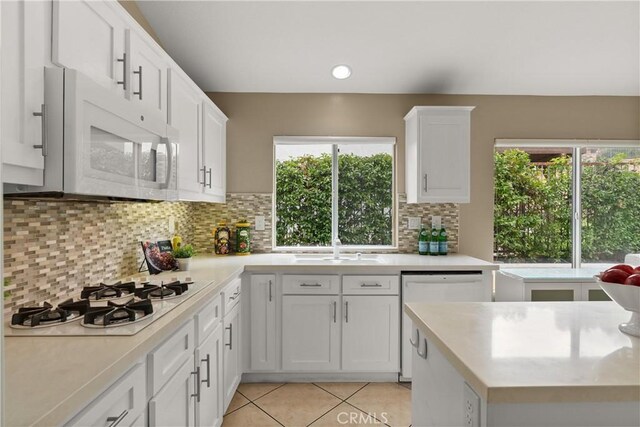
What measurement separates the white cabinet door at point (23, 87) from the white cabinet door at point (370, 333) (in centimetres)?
216

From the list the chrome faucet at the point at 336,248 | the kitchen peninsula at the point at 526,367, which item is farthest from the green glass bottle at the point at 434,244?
the kitchen peninsula at the point at 526,367

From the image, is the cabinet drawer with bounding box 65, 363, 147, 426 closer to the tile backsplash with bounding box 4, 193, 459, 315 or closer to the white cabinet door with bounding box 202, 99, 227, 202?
the tile backsplash with bounding box 4, 193, 459, 315

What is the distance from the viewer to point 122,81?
1.68 m

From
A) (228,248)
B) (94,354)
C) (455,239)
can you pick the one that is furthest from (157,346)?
(455,239)

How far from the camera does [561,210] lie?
3.64 m

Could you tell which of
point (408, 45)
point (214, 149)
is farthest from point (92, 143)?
point (408, 45)

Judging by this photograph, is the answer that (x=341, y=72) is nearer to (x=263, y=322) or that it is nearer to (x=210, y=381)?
(x=263, y=322)

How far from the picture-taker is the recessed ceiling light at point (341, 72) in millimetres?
3196

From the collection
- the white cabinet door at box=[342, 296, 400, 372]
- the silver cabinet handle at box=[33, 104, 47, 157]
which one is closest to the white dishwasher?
the white cabinet door at box=[342, 296, 400, 372]

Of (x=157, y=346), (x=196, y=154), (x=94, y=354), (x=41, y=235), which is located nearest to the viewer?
(x=94, y=354)

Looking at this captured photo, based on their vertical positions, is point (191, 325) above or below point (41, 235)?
below

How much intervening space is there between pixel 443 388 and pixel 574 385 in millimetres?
422

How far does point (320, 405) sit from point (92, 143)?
84.2 inches

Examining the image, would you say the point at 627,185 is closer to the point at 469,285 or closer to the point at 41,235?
the point at 469,285
